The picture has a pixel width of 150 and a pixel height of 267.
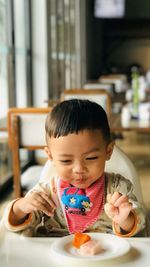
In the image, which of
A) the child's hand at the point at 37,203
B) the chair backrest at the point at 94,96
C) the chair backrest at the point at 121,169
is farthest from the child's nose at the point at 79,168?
the chair backrest at the point at 94,96

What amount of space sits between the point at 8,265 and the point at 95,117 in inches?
18.3

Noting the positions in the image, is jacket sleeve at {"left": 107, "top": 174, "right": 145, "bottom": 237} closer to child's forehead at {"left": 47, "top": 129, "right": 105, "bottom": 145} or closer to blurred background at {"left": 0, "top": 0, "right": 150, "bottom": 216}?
child's forehead at {"left": 47, "top": 129, "right": 105, "bottom": 145}

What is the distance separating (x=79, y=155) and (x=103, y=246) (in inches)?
9.4

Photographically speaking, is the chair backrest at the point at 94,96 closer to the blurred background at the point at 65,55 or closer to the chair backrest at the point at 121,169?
the blurred background at the point at 65,55

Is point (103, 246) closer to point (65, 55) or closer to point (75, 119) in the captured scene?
point (75, 119)

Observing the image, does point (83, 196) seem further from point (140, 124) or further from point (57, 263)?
point (140, 124)

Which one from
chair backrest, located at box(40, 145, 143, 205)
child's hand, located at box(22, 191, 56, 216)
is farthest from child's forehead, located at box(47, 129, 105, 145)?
chair backrest, located at box(40, 145, 143, 205)

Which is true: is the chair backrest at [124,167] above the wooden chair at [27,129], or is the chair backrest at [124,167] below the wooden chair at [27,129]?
above

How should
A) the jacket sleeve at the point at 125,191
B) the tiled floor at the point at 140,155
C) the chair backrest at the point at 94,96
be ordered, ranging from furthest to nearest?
1. the chair backrest at the point at 94,96
2. the tiled floor at the point at 140,155
3. the jacket sleeve at the point at 125,191

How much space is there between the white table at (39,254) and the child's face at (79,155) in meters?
0.19

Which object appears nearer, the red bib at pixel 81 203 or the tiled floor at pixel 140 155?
the red bib at pixel 81 203

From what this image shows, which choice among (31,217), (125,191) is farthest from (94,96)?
(31,217)

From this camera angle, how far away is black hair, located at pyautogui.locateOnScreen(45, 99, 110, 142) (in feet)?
4.36

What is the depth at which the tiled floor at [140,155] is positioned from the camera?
Answer: 180 inches
